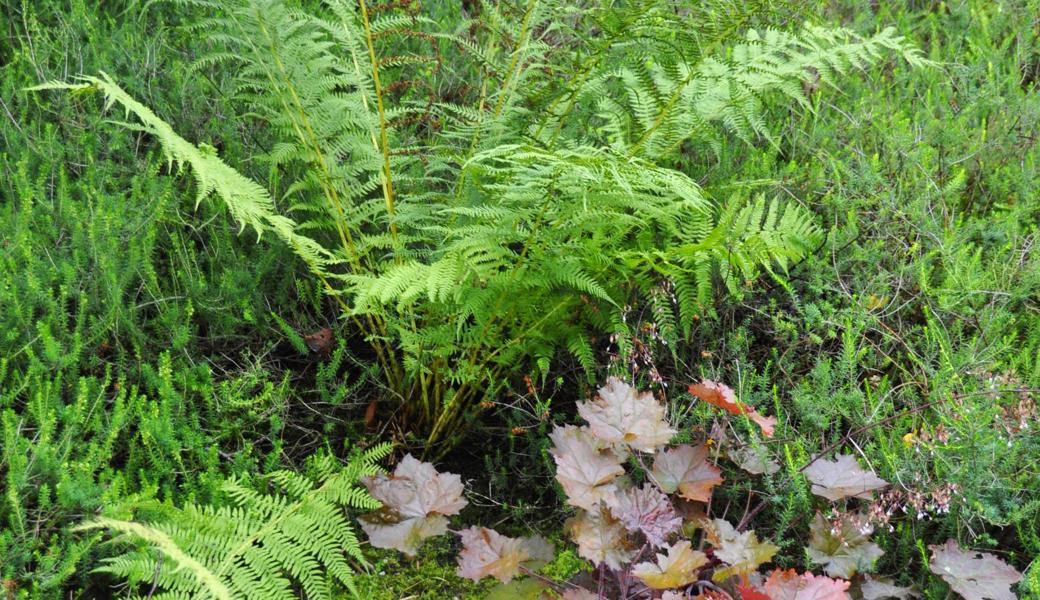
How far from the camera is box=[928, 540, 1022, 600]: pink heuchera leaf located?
6.18 feet

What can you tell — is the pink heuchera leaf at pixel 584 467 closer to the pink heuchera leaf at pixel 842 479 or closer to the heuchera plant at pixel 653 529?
the heuchera plant at pixel 653 529

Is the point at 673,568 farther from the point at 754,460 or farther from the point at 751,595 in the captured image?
the point at 754,460

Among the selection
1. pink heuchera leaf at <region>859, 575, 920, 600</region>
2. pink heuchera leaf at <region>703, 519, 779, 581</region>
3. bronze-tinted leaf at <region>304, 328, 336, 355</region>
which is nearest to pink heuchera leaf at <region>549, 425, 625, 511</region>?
pink heuchera leaf at <region>703, 519, 779, 581</region>

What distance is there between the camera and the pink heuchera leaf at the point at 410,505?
2105 millimetres

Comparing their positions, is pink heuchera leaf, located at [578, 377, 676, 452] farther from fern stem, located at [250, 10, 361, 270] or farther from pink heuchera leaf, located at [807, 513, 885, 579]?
fern stem, located at [250, 10, 361, 270]

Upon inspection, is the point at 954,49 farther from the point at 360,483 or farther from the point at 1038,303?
the point at 360,483

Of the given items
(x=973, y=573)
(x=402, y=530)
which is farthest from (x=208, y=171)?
(x=973, y=573)

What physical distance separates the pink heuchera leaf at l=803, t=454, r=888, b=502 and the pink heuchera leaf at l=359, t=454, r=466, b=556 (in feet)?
2.87

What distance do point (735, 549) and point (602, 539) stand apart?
1.01 feet

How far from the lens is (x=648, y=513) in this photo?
2.01 m

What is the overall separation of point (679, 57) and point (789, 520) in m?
1.39

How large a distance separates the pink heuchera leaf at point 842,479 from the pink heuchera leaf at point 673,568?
39cm

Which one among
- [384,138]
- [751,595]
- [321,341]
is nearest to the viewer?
[751,595]

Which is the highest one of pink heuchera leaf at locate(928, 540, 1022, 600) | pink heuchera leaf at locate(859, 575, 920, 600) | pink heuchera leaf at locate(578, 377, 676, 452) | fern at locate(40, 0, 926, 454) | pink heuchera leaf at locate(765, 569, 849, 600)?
fern at locate(40, 0, 926, 454)
